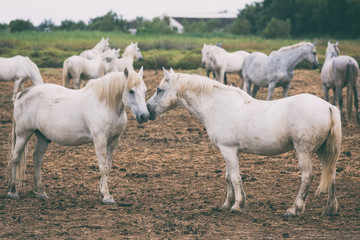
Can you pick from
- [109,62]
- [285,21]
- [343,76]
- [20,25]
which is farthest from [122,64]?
[285,21]

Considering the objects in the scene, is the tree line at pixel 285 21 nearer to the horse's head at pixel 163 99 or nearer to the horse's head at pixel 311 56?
the horse's head at pixel 311 56

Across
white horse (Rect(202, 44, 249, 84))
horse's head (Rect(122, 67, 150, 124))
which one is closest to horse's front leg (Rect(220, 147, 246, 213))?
horse's head (Rect(122, 67, 150, 124))

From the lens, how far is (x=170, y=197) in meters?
6.51

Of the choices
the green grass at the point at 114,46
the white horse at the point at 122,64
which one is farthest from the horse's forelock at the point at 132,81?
the green grass at the point at 114,46

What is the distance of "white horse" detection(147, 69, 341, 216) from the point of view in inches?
206

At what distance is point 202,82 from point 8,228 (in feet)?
9.87

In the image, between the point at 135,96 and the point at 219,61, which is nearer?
the point at 135,96

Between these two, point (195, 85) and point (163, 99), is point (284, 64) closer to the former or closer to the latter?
point (195, 85)

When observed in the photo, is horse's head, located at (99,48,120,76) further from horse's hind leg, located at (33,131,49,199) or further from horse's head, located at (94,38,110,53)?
horse's hind leg, located at (33,131,49,199)

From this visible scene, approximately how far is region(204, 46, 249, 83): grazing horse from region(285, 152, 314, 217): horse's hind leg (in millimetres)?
12198

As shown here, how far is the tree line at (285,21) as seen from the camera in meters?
43.8

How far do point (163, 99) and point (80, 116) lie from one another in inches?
46.5

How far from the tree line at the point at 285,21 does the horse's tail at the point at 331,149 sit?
3511 cm

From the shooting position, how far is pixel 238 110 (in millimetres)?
5715
